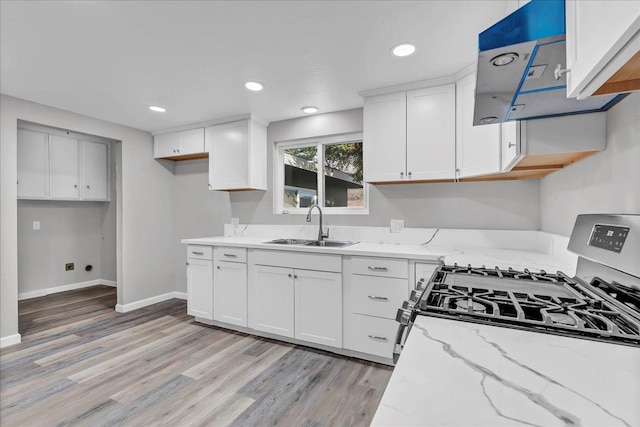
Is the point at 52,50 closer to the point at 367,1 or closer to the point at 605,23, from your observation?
the point at 367,1

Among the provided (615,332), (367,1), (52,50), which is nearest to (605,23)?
(615,332)

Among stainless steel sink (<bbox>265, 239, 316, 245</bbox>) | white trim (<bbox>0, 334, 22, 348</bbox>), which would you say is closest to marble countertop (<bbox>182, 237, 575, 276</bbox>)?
stainless steel sink (<bbox>265, 239, 316, 245</bbox>)

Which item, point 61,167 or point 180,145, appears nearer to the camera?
point 180,145

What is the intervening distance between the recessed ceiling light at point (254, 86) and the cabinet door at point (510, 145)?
188 centimetres

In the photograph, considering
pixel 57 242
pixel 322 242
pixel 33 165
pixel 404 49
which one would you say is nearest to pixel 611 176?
pixel 404 49

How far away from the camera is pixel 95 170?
4.49 metres

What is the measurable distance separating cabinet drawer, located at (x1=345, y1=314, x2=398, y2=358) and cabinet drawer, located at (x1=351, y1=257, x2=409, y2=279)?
13.8 inches

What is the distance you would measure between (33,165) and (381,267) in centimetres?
448

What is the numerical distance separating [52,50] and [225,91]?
1.16m

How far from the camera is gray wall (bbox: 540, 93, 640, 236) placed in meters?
1.08

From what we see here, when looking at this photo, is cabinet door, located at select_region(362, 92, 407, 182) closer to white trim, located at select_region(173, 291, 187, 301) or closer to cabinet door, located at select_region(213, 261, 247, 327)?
cabinet door, located at select_region(213, 261, 247, 327)

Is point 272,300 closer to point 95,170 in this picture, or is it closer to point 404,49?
point 404,49

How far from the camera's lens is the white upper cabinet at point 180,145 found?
12.1 ft

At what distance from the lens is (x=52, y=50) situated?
2.02 m
